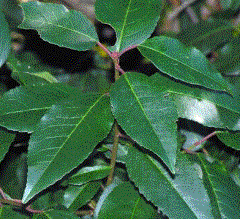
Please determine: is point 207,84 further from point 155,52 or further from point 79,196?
point 79,196

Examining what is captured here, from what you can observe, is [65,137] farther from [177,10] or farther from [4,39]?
[177,10]

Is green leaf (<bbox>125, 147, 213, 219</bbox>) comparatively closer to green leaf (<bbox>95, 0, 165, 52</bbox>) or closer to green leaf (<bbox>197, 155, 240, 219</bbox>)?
green leaf (<bbox>197, 155, 240, 219</bbox>)

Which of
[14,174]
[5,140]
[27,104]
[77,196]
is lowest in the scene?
[14,174]

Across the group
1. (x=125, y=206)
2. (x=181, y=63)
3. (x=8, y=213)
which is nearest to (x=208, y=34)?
(x=181, y=63)

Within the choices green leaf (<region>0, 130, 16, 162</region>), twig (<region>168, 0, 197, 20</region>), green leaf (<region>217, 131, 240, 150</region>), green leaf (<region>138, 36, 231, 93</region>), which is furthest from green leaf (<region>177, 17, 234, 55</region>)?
green leaf (<region>0, 130, 16, 162</region>)

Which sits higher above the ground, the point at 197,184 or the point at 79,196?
the point at 197,184

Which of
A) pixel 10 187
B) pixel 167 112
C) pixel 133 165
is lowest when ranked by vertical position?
pixel 10 187

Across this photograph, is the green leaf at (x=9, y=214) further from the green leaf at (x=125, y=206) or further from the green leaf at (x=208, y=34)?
the green leaf at (x=208, y=34)

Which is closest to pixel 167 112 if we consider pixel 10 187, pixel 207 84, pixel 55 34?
pixel 207 84
